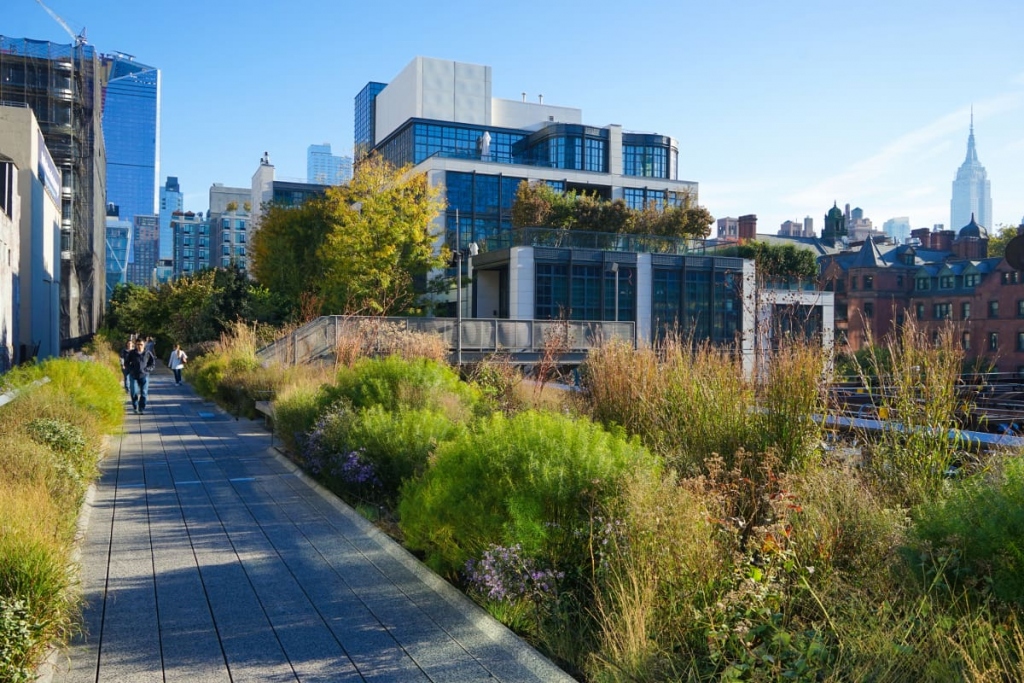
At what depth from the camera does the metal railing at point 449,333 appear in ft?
69.6

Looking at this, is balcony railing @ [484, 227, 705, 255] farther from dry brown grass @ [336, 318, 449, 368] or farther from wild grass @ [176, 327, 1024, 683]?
wild grass @ [176, 327, 1024, 683]

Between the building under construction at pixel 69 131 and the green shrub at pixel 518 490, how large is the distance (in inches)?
1613

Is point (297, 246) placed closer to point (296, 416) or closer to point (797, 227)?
point (296, 416)

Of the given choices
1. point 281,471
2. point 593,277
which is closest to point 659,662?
point 281,471

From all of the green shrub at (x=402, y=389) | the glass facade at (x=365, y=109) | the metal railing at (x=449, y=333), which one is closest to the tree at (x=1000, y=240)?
the metal railing at (x=449, y=333)

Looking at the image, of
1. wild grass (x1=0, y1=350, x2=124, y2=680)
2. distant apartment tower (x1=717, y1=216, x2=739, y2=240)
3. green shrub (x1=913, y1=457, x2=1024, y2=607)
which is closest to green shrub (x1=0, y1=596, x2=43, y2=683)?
wild grass (x1=0, y1=350, x2=124, y2=680)

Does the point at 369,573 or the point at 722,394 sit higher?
the point at 722,394

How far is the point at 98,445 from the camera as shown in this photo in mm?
11203

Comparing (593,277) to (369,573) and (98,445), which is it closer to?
(98,445)

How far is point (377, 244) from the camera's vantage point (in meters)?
34.5

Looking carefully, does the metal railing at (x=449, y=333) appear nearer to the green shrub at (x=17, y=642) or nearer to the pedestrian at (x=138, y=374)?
the pedestrian at (x=138, y=374)

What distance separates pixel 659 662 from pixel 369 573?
2.97 m

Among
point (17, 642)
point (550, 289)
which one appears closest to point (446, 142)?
point (550, 289)

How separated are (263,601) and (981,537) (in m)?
4.35
